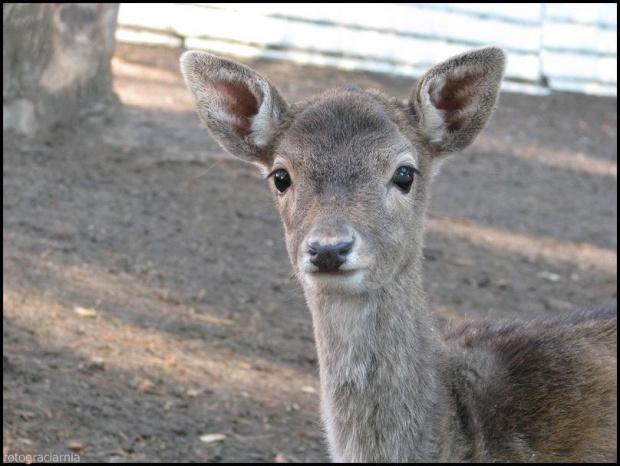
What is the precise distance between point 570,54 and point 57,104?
8137 mm

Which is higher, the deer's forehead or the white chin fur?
the deer's forehead

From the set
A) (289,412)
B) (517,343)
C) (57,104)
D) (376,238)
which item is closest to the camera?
(376,238)

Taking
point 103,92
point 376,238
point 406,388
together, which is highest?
point 376,238

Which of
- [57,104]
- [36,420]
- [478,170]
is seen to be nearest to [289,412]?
[36,420]

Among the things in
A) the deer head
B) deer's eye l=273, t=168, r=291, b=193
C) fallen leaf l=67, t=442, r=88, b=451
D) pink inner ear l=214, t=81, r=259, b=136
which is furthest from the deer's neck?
fallen leaf l=67, t=442, r=88, b=451

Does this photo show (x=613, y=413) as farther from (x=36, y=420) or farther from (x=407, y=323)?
(x=36, y=420)

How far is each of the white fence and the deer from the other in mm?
9396

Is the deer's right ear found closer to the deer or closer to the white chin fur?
the deer

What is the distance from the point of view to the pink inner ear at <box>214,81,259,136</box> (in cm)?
511

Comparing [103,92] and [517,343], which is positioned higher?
[517,343]

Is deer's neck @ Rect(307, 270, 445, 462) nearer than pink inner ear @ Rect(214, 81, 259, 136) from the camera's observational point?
Yes

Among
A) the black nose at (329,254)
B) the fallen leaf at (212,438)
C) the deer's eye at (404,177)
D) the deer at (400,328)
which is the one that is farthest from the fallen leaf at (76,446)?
the deer's eye at (404,177)

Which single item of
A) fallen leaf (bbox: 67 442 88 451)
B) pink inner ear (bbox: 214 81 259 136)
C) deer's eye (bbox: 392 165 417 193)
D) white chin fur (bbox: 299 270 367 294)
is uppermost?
deer's eye (bbox: 392 165 417 193)

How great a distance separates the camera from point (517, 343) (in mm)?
4828
